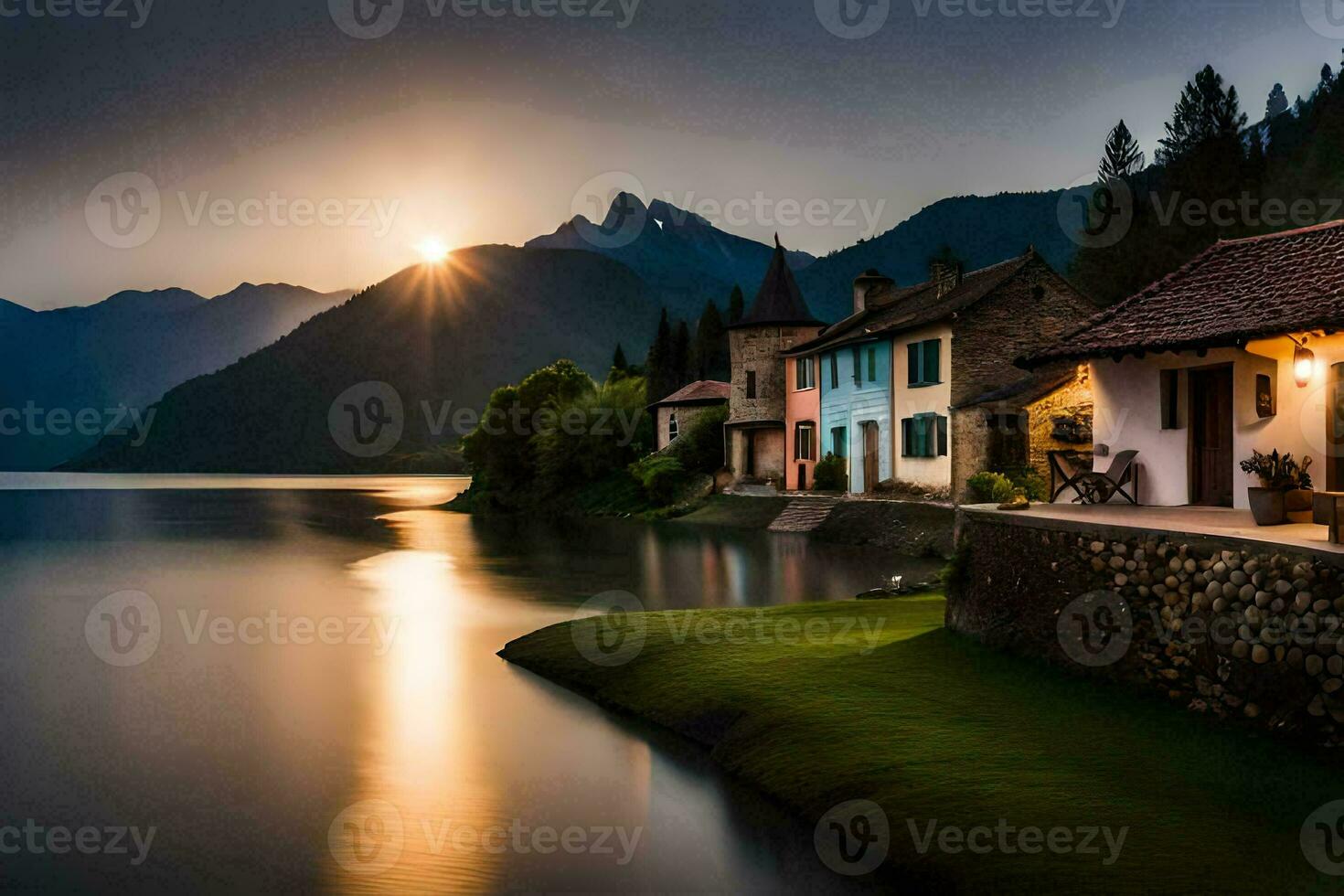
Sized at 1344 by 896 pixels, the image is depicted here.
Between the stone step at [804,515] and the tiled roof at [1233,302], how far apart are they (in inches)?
1005

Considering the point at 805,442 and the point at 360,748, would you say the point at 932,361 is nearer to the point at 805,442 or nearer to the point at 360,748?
the point at 805,442

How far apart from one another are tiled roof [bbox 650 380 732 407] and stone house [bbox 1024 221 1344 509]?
4598 cm

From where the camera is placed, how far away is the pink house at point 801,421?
2009 inches

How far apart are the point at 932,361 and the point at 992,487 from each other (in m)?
8.22

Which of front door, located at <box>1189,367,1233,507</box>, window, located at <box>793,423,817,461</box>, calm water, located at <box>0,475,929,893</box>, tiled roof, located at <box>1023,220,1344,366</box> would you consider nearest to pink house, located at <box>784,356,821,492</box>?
window, located at <box>793,423,817,461</box>

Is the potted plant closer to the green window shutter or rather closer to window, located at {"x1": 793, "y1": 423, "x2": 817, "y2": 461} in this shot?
the green window shutter

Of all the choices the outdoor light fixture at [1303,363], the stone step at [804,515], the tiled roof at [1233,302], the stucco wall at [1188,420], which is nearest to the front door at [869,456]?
the stone step at [804,515]

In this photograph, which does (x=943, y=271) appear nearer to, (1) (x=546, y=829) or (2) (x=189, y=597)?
(2) (x=189, y=597)

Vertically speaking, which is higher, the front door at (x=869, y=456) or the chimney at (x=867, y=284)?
the chimney at (x=867, y=284)

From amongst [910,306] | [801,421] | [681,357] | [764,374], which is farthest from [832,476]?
[681,357]

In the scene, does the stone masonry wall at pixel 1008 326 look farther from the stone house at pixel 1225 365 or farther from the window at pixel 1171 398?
the window at pixel 1171 398

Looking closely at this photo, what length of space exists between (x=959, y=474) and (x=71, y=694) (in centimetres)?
2849

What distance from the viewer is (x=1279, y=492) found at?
13602mm

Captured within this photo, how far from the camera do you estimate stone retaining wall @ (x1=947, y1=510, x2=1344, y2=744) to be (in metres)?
9.60
